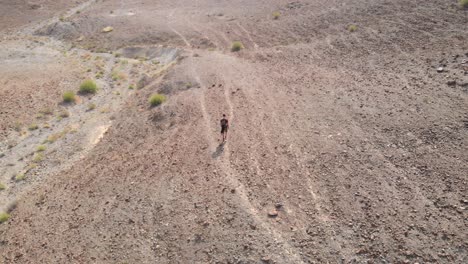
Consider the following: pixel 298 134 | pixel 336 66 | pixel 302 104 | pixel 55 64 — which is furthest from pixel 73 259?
pixel 55 64

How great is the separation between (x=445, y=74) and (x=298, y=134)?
34.2 ft

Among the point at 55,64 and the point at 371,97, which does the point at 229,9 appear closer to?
the point at 55,64

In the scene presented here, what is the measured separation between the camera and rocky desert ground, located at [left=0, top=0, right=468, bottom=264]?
1378cm

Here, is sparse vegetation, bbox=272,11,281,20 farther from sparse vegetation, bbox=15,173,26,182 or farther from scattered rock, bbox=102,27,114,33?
sparse vegetation, bbox=15,173,26,182

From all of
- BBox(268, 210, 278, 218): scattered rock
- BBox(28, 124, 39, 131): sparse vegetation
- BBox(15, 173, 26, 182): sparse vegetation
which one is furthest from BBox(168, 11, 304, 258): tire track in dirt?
BBox(28, 124, 39, 131): sparse vegetation

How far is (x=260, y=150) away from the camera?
62.7 ft

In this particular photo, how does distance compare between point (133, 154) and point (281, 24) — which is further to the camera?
point (281, 24)

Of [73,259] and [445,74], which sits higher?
[445,74]

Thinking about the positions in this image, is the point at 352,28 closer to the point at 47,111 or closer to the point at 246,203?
the point at 246,203

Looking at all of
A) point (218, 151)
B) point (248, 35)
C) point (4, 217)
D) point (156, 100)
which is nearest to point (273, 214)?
point (218, 151)

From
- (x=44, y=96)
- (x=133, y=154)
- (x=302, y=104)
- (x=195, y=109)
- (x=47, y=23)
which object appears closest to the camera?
(x=133, y=154)

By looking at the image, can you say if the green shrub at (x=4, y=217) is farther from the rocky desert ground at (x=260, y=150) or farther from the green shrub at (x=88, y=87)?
the green shrub at (x=88, y=87)

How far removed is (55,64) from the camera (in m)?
42.8

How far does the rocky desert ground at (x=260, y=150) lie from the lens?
45.2ft
